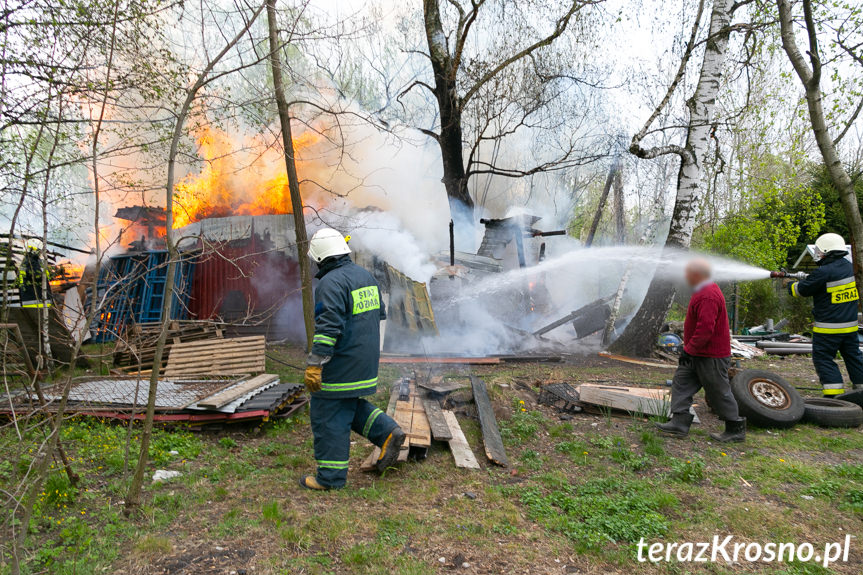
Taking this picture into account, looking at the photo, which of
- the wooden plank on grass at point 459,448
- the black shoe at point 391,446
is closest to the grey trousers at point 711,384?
the wooden plank on grass at point 459,448

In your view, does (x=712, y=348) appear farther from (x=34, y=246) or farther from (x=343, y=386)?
(x=34, y=246)

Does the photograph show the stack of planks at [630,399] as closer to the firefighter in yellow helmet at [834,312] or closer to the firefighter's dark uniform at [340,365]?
the firefighter in yellow helmet at [834,312]

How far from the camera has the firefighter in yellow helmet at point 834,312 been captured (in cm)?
612

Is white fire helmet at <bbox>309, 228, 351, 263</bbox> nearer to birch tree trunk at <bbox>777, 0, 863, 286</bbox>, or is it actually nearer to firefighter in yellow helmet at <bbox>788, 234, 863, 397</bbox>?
firefighter in yellow helmet at <bbox>788, 234, 863, 397</bbox>

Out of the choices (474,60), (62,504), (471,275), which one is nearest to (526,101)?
(474,60)

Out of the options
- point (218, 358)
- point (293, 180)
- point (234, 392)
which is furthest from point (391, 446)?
point (218, 358)

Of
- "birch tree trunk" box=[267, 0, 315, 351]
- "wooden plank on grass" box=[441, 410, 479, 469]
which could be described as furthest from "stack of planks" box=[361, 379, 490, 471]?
"birch tree trunk" box=[267, 0, 315, 351]

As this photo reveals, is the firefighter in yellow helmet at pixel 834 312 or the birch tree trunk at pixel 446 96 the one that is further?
the birch tree trunk at pixel 446 96

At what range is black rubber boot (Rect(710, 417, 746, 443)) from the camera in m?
5.06

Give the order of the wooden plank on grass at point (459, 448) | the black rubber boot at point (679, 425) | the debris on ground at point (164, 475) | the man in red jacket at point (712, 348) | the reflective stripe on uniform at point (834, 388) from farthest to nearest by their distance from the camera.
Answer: the reflective stripe on uniform at point (834, 388) → the black rubber boot at point (679, 425) → the man in red jacket at point (712, 348) → the wooden plank on grass at point (459, 448) → the debris on ground at point (164, 475)

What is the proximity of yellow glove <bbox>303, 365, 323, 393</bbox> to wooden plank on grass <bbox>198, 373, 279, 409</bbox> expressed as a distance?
6.39 feet

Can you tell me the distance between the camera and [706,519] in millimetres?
3482

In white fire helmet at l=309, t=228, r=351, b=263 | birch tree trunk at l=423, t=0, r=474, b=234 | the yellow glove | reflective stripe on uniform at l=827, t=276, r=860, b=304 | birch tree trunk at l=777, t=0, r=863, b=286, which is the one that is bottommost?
the yellow glove

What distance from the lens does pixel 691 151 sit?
951 centimetres
